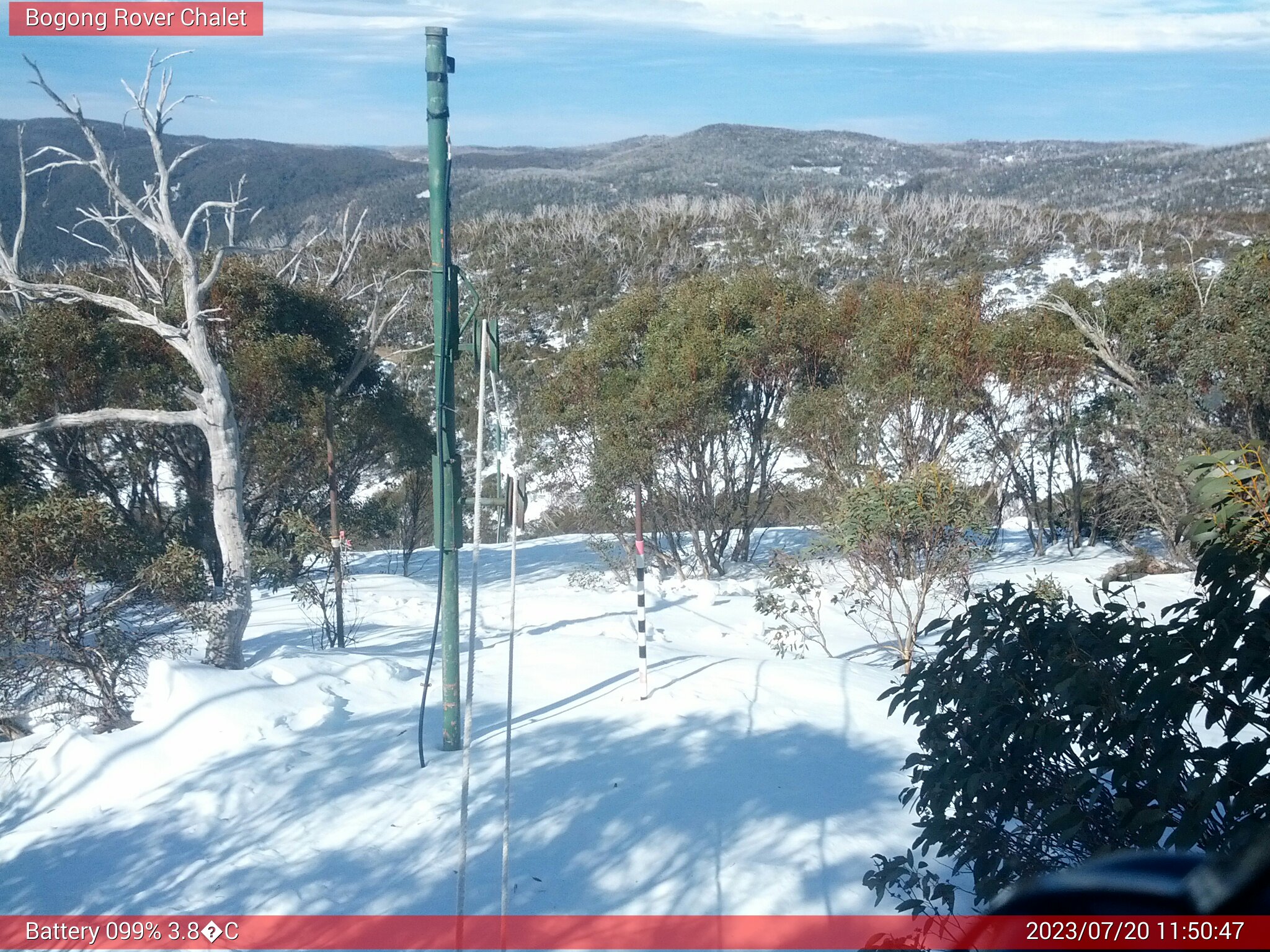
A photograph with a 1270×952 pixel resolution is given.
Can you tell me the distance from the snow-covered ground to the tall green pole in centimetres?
48

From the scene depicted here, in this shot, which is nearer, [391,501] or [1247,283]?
[1247,283]

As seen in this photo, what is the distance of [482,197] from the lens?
51.8 meters

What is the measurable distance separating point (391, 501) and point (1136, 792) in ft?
45.7

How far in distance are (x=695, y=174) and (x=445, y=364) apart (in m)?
57.8

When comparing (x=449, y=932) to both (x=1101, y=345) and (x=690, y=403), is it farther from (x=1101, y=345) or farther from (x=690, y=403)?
(x=1101, y=345)

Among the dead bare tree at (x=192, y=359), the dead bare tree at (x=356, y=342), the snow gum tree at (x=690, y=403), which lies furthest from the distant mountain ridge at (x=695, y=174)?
the dead bare tree at (x=192, y=359)

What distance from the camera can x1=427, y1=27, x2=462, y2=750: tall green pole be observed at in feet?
15.8

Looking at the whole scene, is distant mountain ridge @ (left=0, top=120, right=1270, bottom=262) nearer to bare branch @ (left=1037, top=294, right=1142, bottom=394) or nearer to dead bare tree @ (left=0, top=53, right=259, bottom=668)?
dead bare tree @ (left=0, top=53, right=259, bottom=668)

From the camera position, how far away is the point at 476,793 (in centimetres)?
477

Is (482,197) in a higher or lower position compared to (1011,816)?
higher

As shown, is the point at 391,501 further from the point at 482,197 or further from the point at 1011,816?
the point at 482,197

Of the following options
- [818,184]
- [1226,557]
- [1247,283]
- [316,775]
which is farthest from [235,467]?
[818,184]

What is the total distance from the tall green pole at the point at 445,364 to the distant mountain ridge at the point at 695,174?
16197 mm

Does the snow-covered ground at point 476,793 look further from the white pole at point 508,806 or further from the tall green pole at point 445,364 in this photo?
the tall green pole at point 445,364
